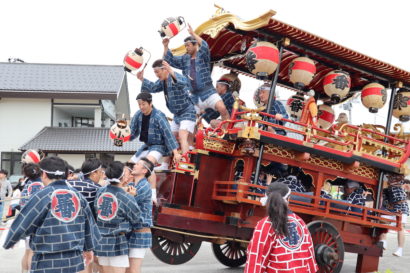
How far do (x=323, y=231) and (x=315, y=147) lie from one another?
1160mm

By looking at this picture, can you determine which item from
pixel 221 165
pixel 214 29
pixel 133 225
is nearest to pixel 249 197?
pixel 221 165

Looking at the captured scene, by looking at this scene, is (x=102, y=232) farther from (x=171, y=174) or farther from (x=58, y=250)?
(x=171, y=174)

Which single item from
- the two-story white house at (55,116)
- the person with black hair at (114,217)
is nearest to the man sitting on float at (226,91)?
the person with black hair at (114,217)

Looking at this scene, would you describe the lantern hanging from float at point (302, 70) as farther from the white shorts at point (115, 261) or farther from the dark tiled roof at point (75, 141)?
the dark tiled roof at point (75, 141)

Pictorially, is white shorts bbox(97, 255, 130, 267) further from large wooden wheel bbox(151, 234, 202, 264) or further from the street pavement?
the street pavement

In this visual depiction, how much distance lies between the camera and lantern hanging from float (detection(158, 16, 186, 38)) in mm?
6184

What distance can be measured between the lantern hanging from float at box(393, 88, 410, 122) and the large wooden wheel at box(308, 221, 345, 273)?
263cm

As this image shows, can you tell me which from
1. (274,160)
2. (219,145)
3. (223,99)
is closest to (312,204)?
(274,160)

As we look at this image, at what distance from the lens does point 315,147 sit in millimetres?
6227

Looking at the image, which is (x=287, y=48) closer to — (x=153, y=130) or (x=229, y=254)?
(x=153, y=130)

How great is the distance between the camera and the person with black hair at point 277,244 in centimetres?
313

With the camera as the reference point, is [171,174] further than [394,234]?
No

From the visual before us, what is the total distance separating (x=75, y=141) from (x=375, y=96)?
56.3ft

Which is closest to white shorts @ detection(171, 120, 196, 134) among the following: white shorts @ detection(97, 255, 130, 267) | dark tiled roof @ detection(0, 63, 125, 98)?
white shorts @ detection(97, 255, 130, 267)
